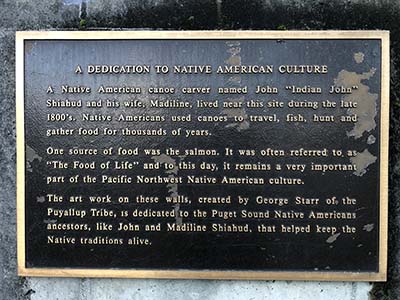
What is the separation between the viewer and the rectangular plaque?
3.38 meters

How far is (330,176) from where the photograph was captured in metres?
3.38

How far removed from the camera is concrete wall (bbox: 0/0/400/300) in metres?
3.49

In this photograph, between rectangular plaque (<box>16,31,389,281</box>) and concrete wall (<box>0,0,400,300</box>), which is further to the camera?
concrete wall (<box>0,0,400,300</box>)

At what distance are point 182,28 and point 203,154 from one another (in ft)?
2.95

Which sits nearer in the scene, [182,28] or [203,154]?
[203,154]

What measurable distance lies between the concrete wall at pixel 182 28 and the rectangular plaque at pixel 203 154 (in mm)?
128

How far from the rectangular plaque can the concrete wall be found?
0.13 meters

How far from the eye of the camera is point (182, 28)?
353cm

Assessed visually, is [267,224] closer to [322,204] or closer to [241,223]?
[241,223]

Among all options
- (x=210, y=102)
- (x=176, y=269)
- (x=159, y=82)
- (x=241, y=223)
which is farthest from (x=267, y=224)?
(x=159, y=82)

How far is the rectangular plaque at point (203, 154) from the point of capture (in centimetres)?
338

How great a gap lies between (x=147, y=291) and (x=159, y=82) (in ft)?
4.77

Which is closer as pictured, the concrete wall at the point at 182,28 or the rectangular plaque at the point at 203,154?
the rectangular plaque at the point at 203,154

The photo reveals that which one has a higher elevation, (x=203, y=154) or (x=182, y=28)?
(x=182, y=28)
